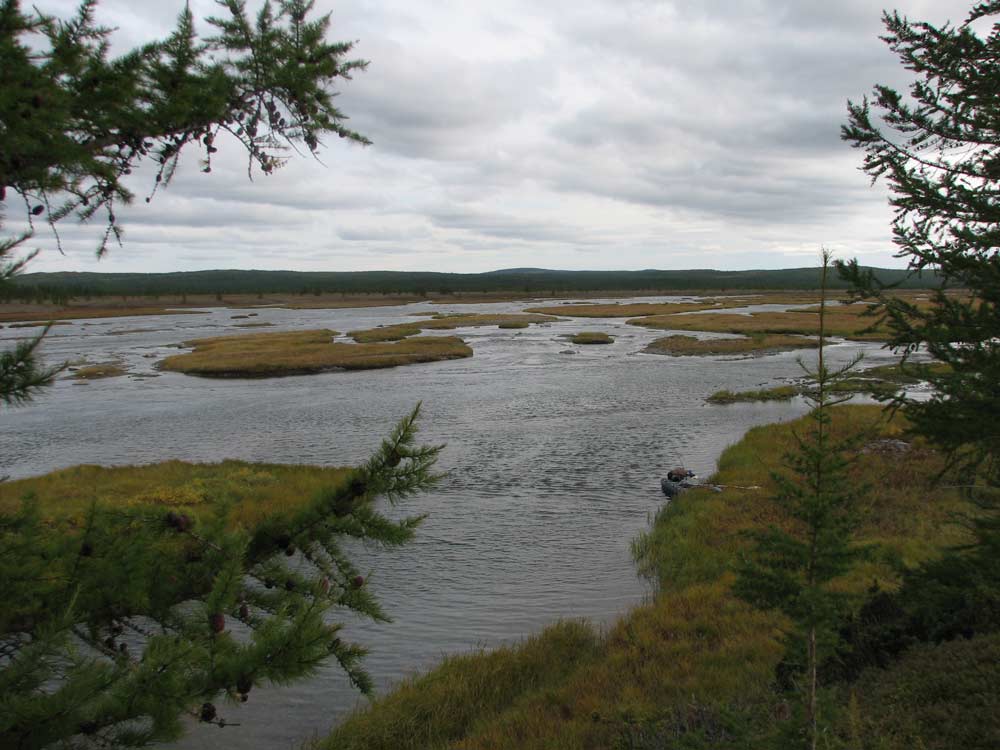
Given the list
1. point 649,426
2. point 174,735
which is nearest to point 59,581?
point 174,735

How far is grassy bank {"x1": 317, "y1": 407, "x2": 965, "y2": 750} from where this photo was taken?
8242 mm

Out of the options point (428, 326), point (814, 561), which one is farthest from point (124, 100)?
point (428, 326)

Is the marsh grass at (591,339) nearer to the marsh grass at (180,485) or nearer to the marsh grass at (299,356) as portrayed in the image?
the marsh grass at (299,356)

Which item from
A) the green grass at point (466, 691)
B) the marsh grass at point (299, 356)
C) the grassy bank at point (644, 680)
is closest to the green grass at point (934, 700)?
the grassy bank at point (644, 680)

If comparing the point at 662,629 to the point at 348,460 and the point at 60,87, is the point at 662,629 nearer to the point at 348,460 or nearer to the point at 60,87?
the point at 60,87

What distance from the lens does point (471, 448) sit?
27031mm

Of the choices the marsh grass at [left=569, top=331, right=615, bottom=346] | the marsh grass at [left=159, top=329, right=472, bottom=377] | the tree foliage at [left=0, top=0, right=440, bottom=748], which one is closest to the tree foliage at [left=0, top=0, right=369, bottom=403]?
the tree foliage at [left=0, top=0, right=440, bottom=748]

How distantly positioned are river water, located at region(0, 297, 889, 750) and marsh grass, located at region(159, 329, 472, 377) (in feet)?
7.88

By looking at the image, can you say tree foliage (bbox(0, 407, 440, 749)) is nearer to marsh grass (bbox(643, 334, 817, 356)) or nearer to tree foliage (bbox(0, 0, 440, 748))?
tree foliage (bbox(0, 0, 440, 748))

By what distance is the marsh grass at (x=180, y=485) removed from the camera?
1873 cm

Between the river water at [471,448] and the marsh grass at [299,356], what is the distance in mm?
2401

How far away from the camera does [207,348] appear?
62812 mm

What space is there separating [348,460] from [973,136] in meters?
21.4

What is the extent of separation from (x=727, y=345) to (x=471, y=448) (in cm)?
3786
